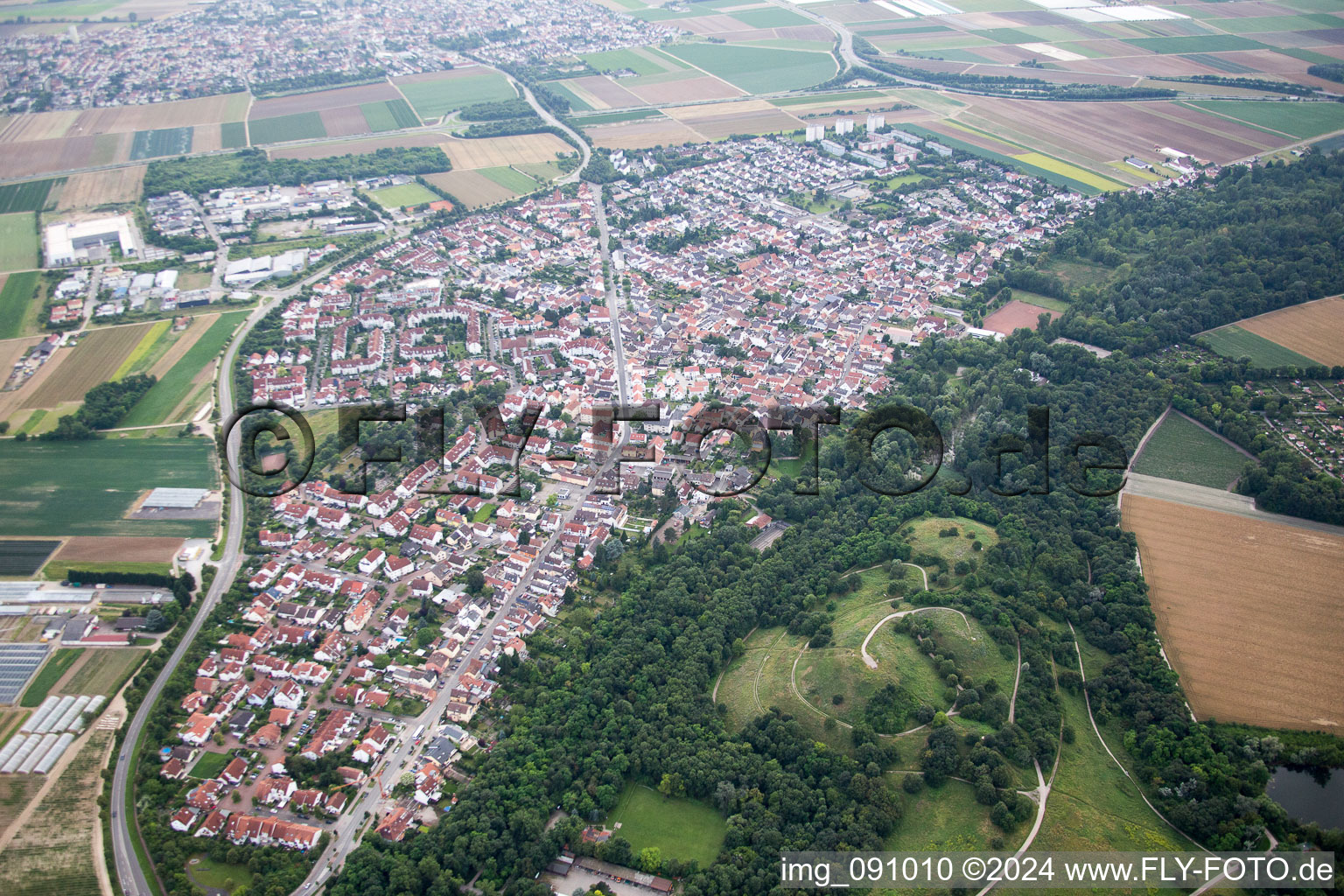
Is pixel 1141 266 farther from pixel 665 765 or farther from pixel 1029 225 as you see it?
pixel 665 765

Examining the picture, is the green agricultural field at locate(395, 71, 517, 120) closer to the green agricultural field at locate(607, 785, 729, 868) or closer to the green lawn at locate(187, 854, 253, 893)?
the green lawn at locate(187, 854, 253, 893)

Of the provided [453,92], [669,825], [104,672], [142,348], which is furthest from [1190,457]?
[453,92]

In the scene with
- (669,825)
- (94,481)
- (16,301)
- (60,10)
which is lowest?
(669,825)

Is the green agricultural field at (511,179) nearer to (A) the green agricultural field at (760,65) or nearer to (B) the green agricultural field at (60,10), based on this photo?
(A) the green agricultural field at (760,65)

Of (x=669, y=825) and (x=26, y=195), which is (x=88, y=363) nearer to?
(x=26, y=195)

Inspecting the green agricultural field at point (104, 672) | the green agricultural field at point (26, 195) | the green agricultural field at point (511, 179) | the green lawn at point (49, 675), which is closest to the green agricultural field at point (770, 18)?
the green agricultural field at point (511, 179)

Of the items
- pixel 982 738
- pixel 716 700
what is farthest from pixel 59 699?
pixel 982 738
